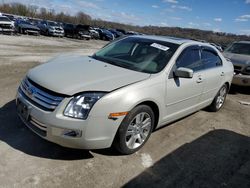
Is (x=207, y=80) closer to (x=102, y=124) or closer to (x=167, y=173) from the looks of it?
(x=167, y=173)

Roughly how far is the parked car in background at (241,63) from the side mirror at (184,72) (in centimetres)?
516

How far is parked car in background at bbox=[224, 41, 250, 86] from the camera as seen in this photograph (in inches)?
335

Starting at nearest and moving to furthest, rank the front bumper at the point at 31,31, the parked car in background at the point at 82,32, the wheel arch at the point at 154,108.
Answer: the wheel arch at the point at 154,108 → the front bumper at the point at 31,31 → the parked car in background at the point at 82,32

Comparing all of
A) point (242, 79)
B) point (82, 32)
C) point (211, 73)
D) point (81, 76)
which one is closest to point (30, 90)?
point (81, 76)

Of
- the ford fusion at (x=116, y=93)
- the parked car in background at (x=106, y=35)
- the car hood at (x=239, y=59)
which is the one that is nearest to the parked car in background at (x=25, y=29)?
the parked car in background at (x=106, y=35)

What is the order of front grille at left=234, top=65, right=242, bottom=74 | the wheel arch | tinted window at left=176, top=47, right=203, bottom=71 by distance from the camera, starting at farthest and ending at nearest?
front grille at left=234, top=65, right=242, bottom=74
tinted window at left=176, top=47, right=203, bottom=71
the wheel arch

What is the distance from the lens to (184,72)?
4.06 m

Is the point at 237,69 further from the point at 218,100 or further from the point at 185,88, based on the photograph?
the point at 185,88

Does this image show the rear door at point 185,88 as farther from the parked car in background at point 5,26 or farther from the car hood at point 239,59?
the parked car in background at point 5,26

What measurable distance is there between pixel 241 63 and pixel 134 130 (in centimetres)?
636

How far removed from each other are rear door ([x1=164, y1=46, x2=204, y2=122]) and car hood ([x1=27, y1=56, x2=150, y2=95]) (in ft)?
1.79

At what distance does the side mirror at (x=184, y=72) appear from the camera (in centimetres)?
405

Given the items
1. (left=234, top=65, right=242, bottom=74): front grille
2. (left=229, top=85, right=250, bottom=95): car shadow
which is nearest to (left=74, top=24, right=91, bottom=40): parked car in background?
(left=229, top=85, right=250, bottom=95): car shadow

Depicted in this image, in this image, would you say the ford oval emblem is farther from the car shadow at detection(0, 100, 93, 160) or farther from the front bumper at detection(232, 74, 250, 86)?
the front bumper at detection(232, 74, 250, 86)
